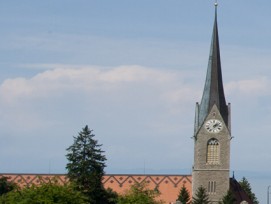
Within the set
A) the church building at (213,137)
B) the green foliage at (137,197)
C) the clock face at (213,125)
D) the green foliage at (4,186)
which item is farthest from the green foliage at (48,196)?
the clock face at (213,125)

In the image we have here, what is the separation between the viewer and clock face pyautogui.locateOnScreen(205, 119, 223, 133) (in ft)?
406

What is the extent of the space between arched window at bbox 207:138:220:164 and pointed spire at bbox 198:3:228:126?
247 cm

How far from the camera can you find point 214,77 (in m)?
126

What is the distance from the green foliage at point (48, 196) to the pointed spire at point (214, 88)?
33569 millimetres

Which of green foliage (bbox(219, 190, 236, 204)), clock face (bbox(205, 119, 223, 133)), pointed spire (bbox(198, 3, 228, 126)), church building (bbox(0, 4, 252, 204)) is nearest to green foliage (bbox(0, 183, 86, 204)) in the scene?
green foliage (bbox(219, 190, 236, 204))

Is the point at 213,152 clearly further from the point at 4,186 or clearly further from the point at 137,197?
the point at 137,197

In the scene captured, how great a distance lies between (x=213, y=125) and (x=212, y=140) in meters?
1.68

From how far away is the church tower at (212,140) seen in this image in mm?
123812

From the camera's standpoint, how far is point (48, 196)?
88.8 meters

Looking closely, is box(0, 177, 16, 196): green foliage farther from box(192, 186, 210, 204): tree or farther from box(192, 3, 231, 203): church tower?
box(192, 3, 231, 203): church tower

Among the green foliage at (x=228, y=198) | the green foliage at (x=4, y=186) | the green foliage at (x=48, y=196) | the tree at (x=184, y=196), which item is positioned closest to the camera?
the green foliage at (x=48, y=196)

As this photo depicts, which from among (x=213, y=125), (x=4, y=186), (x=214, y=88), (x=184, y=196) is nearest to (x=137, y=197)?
(x=213, y=125)

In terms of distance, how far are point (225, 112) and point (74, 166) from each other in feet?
65.9

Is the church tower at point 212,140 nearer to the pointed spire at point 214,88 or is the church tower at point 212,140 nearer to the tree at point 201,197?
the pointed spire at point 214,88
